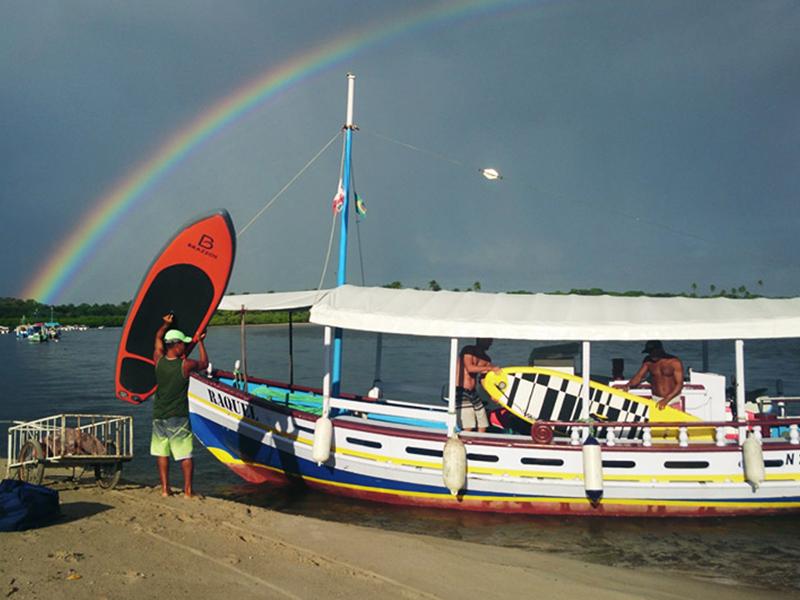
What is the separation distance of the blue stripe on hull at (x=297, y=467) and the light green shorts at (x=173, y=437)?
3518 mm

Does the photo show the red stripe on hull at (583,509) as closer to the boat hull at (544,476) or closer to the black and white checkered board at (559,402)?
the boat hull at (544,476)

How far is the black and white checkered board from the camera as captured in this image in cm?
1078

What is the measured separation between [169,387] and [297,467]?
4.19m

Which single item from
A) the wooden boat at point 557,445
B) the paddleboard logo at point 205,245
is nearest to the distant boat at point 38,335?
the wooden boat at point 557,445

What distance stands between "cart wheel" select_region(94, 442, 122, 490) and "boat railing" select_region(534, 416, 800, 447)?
6058mm

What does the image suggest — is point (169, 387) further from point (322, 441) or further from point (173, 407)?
point (322, 441)

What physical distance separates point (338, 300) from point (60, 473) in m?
5.28

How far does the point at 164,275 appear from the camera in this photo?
9562 mm

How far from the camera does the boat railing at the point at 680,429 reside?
9.83 metres

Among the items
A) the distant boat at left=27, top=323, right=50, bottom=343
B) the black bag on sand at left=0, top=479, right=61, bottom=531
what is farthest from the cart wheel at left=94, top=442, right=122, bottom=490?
the distant boat at left=27, top=323, right=50, bottom=343

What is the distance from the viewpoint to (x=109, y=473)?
350 inches

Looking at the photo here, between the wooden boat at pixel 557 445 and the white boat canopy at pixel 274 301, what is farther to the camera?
the white boat canopy at pixel 274 301

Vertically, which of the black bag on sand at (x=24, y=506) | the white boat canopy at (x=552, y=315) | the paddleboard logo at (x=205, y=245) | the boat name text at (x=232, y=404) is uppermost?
the paddleboard logo at (x=205, y=245)

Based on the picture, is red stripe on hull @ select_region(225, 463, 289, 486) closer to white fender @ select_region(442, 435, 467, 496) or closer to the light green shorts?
white fender @ select_region(442, 435, 467, 496)
